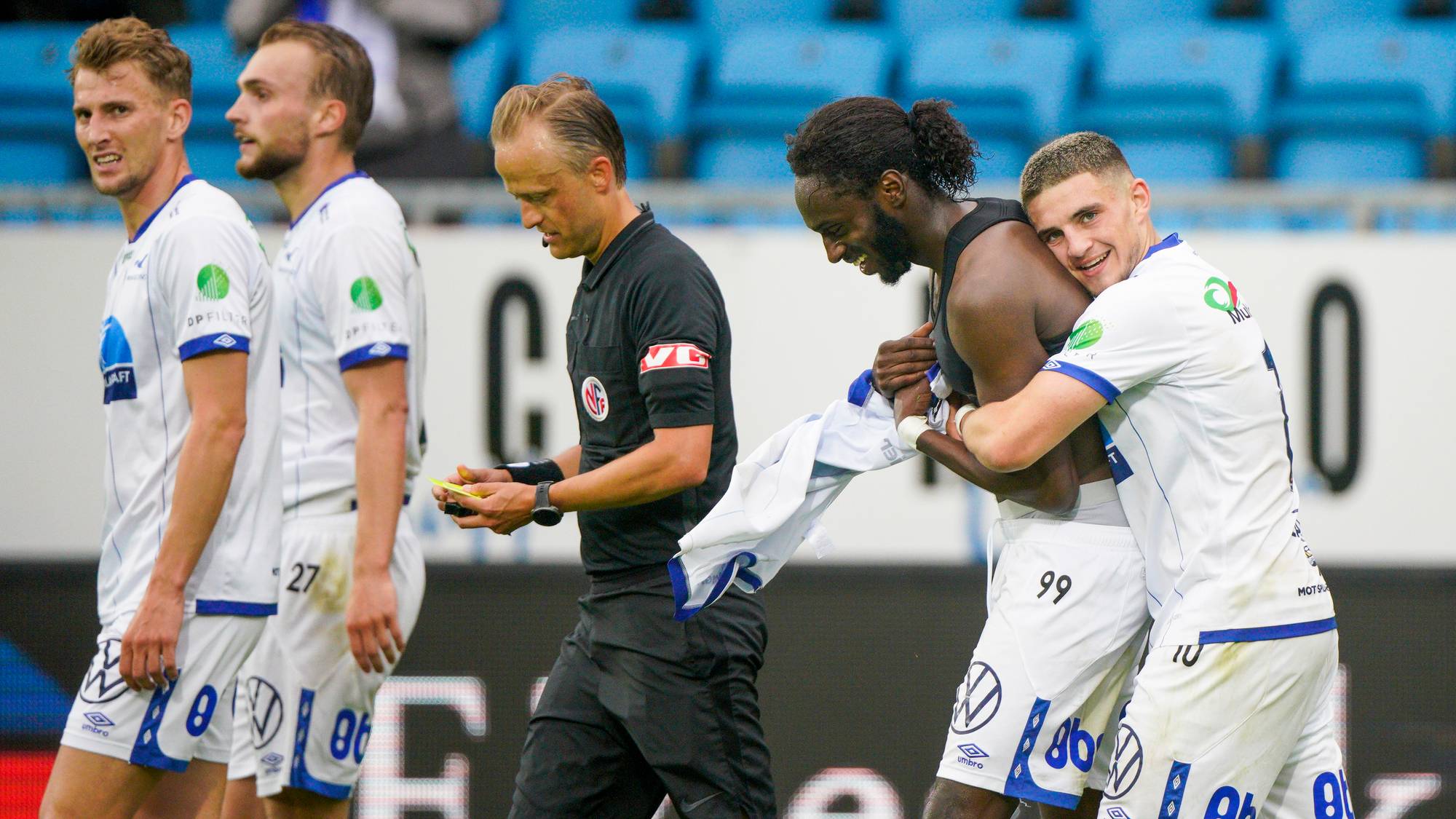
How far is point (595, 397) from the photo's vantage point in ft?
11.6

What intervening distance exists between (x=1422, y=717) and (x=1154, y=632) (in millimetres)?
2484

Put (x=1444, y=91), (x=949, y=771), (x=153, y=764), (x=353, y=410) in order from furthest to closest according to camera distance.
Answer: (x=1444, y=91), (x=353, y=410), (x=153, y=764), (x=949, y=771)

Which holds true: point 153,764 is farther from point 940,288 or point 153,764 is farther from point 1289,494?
point 1289,494

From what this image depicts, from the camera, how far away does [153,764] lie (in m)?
3.63

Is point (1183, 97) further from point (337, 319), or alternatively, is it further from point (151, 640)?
point (151, 640)

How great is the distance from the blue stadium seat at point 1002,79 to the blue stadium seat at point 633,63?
1139mm

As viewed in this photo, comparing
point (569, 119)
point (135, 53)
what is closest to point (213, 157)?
point (135, 53)

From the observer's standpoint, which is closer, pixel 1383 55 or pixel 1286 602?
pixel 1286 602

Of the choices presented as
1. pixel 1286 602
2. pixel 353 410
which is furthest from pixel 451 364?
pixel 1286 602

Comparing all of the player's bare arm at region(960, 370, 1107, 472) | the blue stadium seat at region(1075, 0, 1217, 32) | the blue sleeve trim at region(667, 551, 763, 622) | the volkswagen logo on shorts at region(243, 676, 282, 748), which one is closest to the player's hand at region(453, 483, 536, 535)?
the blue sleeve trim at region(667, 551, 763, 622)

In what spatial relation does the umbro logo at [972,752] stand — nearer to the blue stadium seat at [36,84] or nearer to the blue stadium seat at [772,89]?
the blue stadium seat at [772,89]

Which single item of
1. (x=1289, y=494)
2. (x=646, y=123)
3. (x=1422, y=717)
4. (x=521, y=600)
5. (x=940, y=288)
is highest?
(x=646, y=123)

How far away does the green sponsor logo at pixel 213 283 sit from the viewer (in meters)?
3.67

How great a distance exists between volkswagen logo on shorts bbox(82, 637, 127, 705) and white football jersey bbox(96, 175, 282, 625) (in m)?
0.09
